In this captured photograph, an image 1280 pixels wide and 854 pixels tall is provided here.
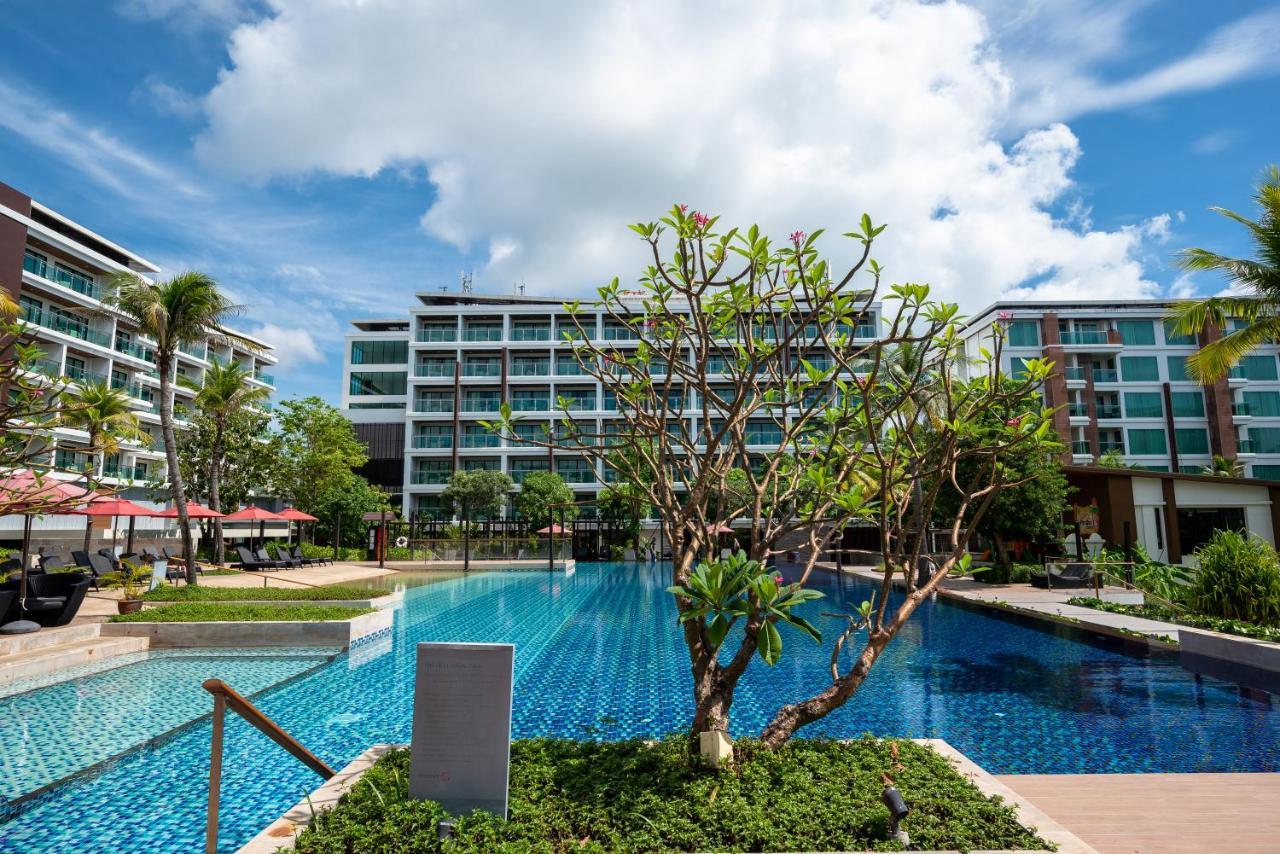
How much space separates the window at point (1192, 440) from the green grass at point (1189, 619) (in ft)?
118

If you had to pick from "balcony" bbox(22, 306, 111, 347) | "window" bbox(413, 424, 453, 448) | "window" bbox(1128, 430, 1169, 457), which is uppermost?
"balcony" bbox(22, 306, 111, 347)

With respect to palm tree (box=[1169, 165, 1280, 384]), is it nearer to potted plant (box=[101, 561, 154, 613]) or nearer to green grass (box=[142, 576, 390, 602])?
green grass (box=[142, 576, 390, 602])

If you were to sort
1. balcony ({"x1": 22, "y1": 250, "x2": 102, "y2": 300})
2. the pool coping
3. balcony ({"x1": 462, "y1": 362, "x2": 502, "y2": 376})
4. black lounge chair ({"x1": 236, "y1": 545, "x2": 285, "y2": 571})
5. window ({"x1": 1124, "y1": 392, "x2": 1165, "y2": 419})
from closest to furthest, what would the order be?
1. the pool coping
2. black lounge chair ({"x1": 236, "y1": 545, "x2": 285, "y2": 571})
3. balcony ({"x1": 22, "y1": 250, "x2": 102, "y2": 300})
4. window ({"x1": 1124, "y1": 392, "x2": 1165, "y2": 419})
5. balcony ({"x1": 462, "y1": 362, "x2": 502, "y2": 376})

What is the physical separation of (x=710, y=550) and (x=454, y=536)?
4048 centimetres

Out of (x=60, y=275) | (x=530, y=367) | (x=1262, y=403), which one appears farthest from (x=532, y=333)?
(x=1262, y=403)

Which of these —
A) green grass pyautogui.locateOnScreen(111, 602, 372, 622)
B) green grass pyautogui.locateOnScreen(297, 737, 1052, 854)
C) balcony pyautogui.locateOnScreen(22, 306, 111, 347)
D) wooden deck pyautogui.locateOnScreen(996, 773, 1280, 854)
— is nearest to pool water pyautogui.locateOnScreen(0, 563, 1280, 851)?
green grass pyautogui.locateOnScreen(111, 602, 372, 622)

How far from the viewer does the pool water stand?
6.12 m

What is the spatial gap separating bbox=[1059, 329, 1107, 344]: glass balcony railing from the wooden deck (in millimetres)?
46258

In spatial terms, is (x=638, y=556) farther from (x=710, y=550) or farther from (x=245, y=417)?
(x=710, y=550)

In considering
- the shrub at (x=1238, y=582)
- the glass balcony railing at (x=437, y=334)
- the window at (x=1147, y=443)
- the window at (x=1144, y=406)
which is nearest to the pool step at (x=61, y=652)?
the shrub at (x=1238, y=582)

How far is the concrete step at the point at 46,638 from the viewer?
10.3 metres

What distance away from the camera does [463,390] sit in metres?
53.3

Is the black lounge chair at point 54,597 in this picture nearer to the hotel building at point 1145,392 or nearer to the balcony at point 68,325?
the balcony at point 68,325

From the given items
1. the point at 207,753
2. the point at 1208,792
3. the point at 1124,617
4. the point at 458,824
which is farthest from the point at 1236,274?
the point at 207,753
